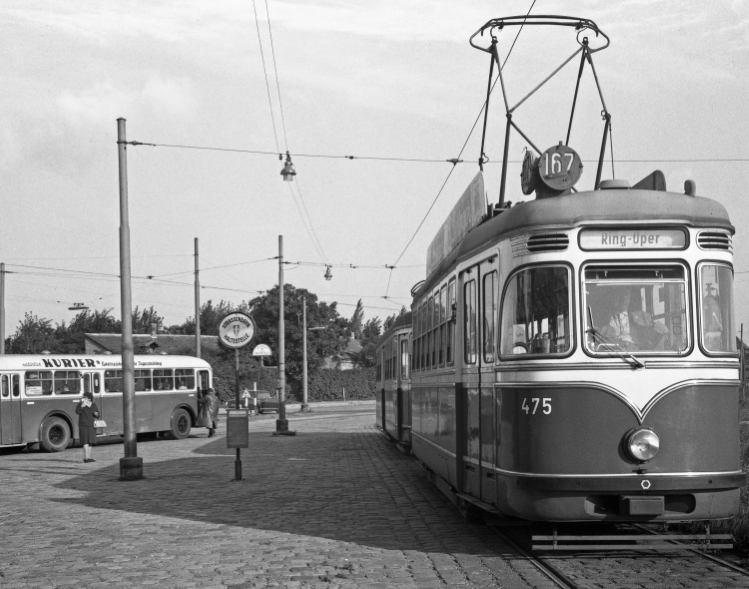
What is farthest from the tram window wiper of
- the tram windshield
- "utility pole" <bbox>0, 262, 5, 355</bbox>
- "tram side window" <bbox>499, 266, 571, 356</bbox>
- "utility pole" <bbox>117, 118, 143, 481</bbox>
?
"utility pole" <bbox>0, 262, 5, 355</bbox>

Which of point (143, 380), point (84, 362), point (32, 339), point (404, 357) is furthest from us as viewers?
point (32, 339)

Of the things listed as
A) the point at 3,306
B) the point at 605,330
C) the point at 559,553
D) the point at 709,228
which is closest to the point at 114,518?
the point at 559,553

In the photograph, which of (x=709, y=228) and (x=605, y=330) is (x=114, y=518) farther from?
(x=709, y=228)

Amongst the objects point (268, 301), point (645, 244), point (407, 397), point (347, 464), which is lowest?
point (347, 464)

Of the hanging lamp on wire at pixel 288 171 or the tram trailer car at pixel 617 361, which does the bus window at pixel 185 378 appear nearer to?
the hanging lamp on wire at pixel 288 171

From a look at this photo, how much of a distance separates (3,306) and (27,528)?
29777 millimetres

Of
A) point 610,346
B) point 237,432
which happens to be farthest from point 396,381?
point 610,346

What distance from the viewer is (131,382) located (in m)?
17.7

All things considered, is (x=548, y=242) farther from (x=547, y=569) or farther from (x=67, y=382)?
(x=67, y=382)

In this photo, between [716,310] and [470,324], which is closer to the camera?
[716,310]

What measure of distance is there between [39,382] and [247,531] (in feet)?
56.8

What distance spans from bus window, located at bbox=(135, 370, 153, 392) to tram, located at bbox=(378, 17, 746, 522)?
2225 cm

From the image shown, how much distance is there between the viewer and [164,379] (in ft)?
101

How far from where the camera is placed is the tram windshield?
8250 mm
